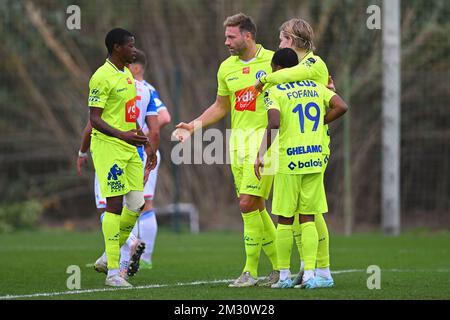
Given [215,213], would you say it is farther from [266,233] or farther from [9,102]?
[266,233]

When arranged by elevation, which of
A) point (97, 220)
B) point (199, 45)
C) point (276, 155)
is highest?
point (199, 45)

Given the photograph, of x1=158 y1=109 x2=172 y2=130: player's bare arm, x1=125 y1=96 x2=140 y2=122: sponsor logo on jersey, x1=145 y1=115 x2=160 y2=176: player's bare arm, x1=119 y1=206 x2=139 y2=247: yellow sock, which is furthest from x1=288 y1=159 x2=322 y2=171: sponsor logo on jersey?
x1=158 y1=109 x2=172 y2=130: player's bare arm

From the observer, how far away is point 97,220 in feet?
57.7

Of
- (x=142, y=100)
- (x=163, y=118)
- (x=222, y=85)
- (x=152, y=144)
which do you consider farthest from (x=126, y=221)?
(x=163, y=118)

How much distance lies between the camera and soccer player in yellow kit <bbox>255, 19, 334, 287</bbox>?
7.67 m

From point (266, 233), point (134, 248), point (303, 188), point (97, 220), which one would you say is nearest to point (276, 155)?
point (303, 188)

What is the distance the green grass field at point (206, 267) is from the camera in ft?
24.1

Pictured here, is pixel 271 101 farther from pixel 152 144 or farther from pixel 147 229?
pixel 147 229

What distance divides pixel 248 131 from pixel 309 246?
122 centimetres

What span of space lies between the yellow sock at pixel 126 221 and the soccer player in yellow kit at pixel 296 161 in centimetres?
138

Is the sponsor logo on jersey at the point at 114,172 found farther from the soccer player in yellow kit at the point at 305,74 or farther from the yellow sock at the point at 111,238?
the soccer player in yellow kit at the point at 305,74

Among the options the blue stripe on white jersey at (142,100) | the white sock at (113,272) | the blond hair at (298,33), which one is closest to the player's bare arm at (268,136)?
the blond hair at (298,33)

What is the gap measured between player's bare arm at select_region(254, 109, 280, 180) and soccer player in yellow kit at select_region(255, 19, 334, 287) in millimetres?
289
